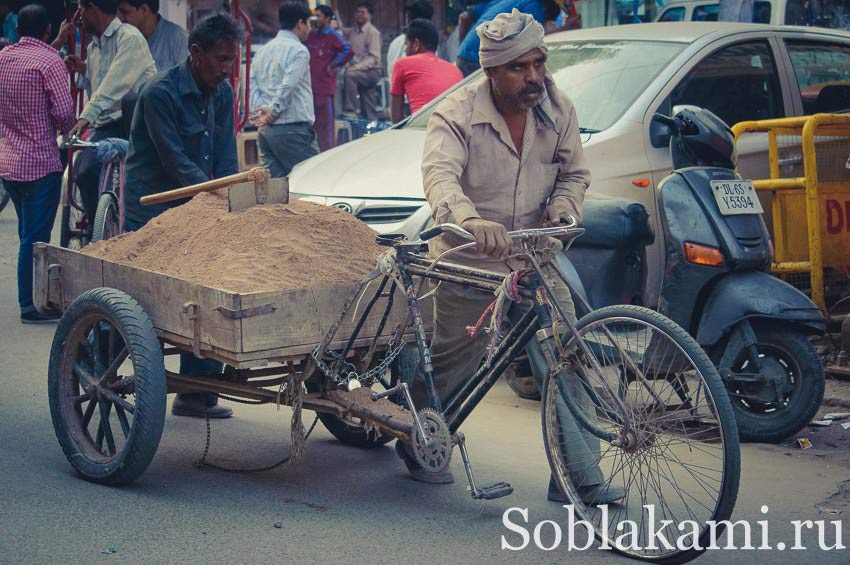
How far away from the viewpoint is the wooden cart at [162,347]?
4.25 metres

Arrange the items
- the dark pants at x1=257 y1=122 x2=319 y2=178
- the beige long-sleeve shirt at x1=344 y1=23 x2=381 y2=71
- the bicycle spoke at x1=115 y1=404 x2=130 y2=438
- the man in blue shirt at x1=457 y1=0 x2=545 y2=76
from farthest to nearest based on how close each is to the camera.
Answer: the beige long-sleeve shirt at x1=344 y1=23 x2=381 y2=71 → the dark pants at x1=257 y1=122 x2=319 y2=178 → the man in blue shirt at x1=457 y1=0 x2=545 y2=76 → the bicycle spoke at x1=115 y1=404 x2=130 y2=438

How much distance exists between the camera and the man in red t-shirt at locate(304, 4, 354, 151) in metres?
14.2

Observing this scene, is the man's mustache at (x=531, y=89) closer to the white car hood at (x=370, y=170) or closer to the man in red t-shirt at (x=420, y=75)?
the white car hood at (x=370, y=170)

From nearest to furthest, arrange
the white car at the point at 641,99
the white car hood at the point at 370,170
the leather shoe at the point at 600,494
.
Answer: the leather shoe at the point at 600,494 → the white car at the point at 641,99 → the white car hood at the point at 370,170

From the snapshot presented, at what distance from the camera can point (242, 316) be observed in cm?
416

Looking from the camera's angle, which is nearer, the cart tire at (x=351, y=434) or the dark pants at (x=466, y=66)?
the cart tire at (x=351, y=434)

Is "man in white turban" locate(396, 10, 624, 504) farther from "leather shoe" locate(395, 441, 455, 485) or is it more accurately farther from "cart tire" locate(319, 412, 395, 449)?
"cart tire" locate(319, 412, 395, 449)

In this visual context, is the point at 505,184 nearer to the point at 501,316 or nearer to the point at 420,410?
the point at 501,316

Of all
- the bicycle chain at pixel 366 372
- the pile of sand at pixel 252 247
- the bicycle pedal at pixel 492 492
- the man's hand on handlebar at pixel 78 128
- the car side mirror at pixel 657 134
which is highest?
the car side mirror at pixel 657 134

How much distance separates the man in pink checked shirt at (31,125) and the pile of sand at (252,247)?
9.61ft

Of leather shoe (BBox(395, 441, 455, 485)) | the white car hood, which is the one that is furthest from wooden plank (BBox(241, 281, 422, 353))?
the white car hood

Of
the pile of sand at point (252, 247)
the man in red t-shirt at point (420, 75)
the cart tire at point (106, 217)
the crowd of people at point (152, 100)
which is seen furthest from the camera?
the man in red t-shirt at point (420, 75)

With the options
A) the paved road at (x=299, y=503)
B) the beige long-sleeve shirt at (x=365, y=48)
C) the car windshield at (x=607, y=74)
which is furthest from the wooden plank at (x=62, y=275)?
the beige long-sleeve shirt at (x=365, y=48)

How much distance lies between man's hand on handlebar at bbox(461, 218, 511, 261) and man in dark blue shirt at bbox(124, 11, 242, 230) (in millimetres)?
2147
